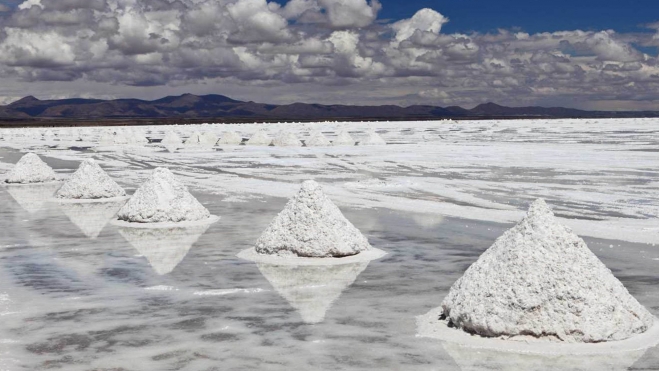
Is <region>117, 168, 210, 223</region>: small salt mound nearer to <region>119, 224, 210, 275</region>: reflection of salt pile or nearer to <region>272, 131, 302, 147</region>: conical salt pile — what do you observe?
<region>119, 224, 210, 275</region>: reflection of salt pile

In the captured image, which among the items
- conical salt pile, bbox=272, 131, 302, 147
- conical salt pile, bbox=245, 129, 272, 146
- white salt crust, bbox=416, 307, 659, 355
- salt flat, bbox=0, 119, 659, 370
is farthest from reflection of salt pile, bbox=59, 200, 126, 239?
conical salt pile, bbox=245, 129, 272, 146

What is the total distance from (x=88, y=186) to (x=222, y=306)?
12.2 meters

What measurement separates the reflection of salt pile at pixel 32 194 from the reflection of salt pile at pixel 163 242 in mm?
4805

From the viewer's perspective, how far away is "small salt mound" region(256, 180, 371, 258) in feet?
37.6

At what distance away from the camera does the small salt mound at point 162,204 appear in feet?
49.8

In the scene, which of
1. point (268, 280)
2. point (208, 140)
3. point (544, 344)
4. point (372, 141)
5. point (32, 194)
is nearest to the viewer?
point (544, 344)

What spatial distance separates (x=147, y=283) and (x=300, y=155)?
30.4 m

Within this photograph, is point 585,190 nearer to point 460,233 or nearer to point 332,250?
point 460,233

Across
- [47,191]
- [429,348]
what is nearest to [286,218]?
[429,348]

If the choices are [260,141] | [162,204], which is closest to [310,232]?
[162,204]

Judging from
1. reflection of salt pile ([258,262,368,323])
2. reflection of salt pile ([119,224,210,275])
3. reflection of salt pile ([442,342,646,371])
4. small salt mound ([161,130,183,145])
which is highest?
reflection of salt pile ([442,342,646,371])

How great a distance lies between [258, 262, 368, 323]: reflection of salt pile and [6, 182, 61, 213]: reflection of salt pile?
9.31m

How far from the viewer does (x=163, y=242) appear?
43.0 feet

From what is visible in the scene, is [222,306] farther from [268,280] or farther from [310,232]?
[310,232]
